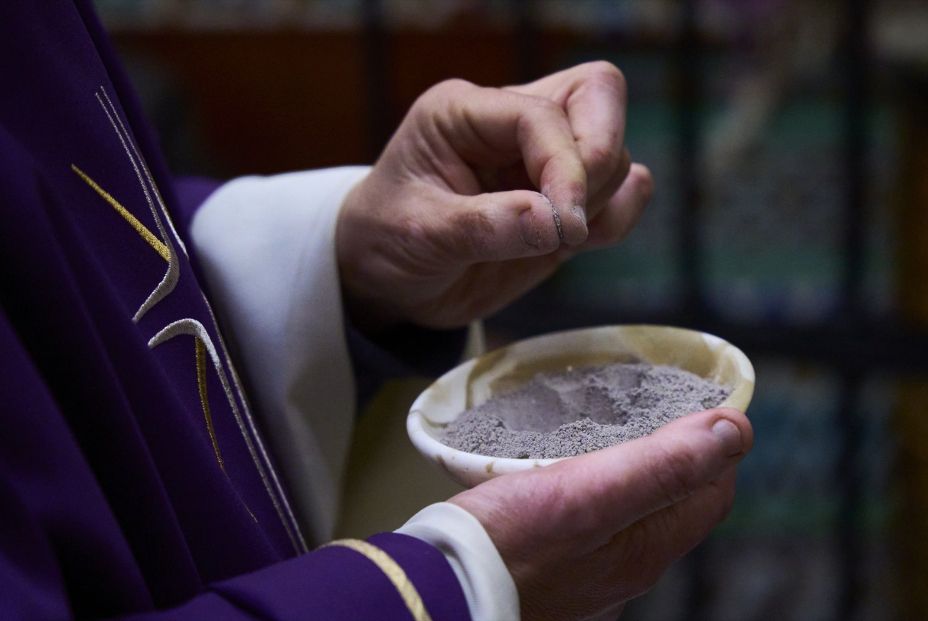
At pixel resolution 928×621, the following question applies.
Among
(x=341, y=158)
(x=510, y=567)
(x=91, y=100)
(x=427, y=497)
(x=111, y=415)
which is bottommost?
(x=341, y=158)

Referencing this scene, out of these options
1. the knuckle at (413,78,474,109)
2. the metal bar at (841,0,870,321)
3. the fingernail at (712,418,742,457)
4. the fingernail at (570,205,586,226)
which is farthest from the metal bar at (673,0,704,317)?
the fingernail at (712,418,742,457)

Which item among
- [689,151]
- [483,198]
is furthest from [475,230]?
[689,151]

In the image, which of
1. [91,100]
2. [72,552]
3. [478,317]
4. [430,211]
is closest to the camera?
[72,552]

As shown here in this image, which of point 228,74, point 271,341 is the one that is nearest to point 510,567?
point 271,341

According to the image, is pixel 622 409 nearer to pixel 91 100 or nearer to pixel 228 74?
pixel 91 100

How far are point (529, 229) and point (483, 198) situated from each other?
0.05 metres

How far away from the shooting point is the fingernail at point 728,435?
19.5 inches

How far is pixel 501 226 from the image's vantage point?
0.61 m

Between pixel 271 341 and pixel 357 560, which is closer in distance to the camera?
pixel 357 560

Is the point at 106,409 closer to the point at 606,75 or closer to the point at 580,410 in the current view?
the point at 580,410

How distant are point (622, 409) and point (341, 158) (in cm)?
154

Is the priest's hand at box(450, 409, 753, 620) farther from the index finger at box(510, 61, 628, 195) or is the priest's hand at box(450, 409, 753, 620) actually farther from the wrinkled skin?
the index finger at box(510, 61, 628, 195)

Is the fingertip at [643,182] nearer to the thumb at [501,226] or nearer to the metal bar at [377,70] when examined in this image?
the thumb at [501,226]

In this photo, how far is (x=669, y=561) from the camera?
22.1 inches
